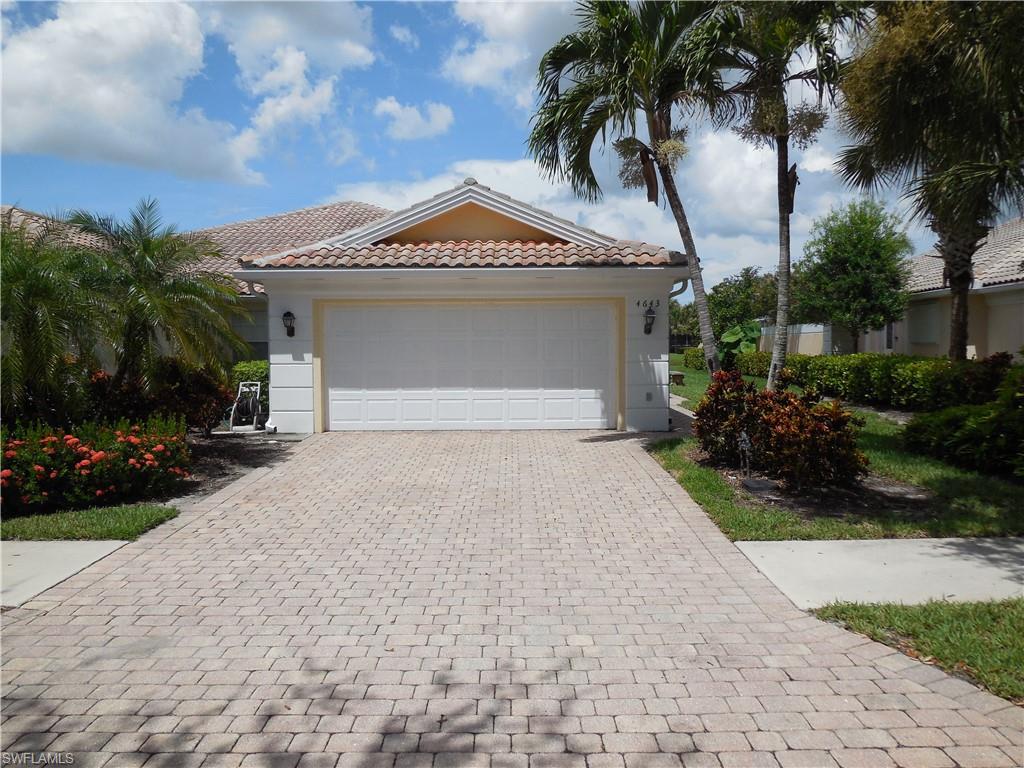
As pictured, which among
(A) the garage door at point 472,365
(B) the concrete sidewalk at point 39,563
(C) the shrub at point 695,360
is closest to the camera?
(B) the concrete sidewalk at point 39,563

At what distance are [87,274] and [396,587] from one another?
20.2 ft

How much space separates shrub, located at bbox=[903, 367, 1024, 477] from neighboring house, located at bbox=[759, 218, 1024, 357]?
6.87 m

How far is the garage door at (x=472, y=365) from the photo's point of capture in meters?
12.9

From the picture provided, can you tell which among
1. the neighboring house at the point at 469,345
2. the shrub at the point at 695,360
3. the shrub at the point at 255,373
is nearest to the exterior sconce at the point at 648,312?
the neighboring house at the point at 469,345

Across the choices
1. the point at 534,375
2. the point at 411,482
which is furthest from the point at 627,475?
the point at 534,375

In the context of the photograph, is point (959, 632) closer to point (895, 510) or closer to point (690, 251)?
point (895, 510)

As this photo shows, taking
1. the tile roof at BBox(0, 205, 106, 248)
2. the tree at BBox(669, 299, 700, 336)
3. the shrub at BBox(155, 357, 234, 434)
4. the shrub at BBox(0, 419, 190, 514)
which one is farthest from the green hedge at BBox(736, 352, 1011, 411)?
the tree at BBox(669, 299, 700, 336)

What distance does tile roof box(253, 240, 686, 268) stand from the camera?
12.0 meters

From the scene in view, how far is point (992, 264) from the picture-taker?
19.2 metres

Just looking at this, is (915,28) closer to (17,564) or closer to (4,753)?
(4,753)

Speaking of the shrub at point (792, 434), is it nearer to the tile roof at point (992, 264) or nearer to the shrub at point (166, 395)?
the shrub at point (166, 395)

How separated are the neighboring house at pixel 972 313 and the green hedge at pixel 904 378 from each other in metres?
2.68

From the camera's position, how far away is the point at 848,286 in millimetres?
20875

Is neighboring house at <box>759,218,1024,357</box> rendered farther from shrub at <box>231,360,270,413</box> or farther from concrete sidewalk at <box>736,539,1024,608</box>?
shrub at <box>231,360,270,413</box>
